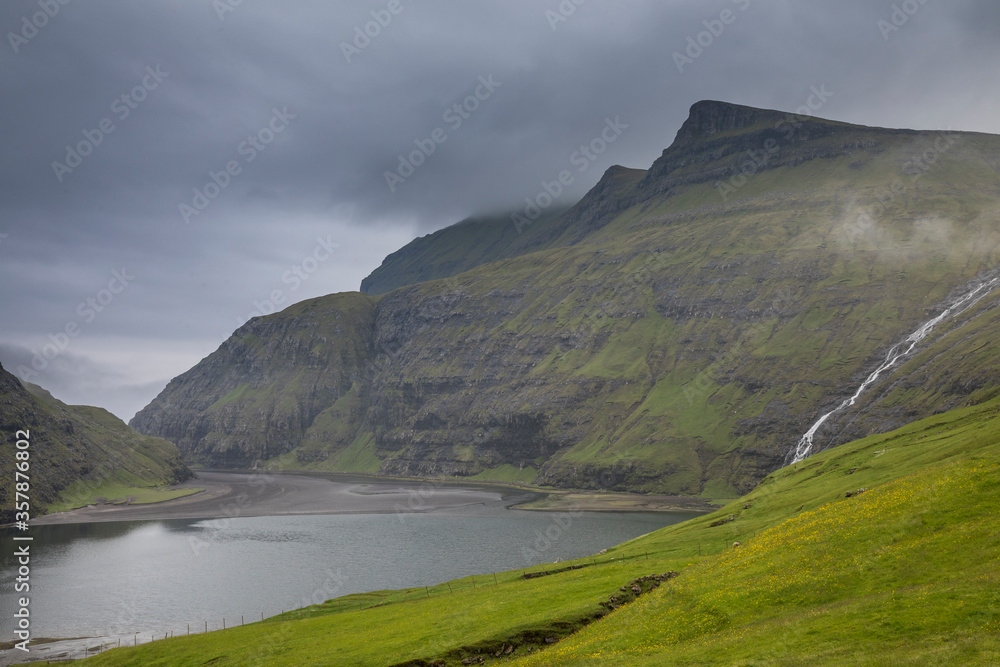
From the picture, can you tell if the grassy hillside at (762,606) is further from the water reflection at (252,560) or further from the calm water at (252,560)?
the water reflection at (252,560)

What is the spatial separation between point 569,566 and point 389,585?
39.3m

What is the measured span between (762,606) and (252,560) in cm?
12172

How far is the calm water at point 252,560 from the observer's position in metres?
95.7

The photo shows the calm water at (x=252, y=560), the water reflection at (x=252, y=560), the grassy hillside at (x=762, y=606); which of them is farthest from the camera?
the water reflection at (x=252, y=560)

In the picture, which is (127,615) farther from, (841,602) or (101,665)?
(841,602)

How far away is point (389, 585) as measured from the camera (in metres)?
105

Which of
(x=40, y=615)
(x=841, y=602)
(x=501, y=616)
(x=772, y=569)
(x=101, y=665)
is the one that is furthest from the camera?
(x=40, y=615)

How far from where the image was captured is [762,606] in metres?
36.7

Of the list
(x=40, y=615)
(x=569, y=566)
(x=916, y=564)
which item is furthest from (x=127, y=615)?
(x=916, y=564)

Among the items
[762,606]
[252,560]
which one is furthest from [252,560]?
[762,606]

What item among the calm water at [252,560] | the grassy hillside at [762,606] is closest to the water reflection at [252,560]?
the calm water at [252,560]

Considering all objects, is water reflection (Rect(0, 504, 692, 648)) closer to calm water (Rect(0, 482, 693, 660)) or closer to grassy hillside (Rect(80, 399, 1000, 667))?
calm water (Rect(0, 482, 693, 660))

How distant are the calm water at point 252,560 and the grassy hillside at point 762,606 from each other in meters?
29.8

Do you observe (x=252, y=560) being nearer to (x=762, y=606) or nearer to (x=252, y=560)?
(x=252, y=560)
